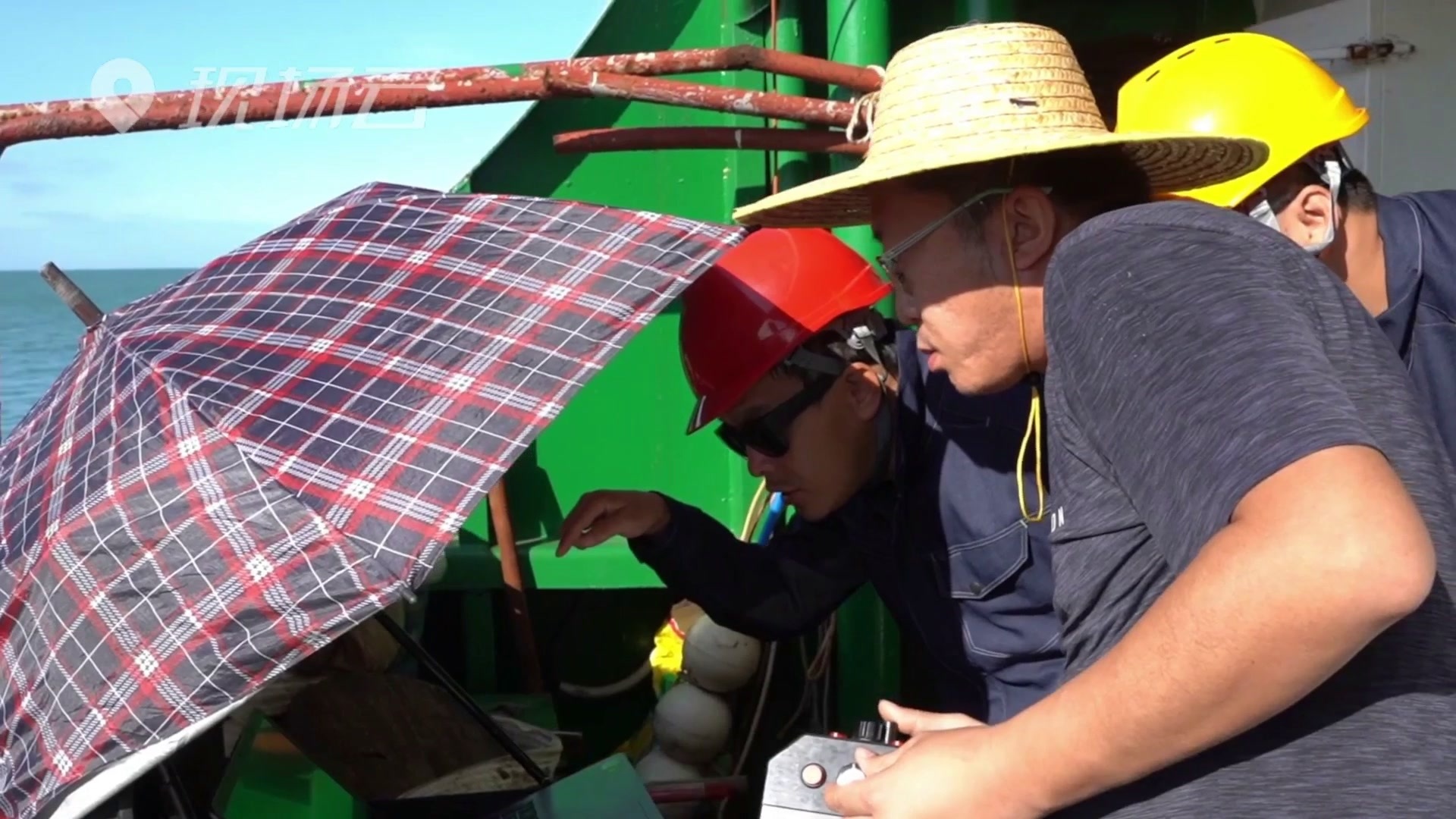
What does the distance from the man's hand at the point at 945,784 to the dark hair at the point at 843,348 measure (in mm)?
1164

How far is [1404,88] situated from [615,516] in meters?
2.36

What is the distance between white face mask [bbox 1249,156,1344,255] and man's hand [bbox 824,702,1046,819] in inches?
50.7

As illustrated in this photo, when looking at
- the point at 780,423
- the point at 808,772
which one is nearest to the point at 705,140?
the point at 780,423

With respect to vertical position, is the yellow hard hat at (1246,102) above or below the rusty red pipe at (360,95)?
below

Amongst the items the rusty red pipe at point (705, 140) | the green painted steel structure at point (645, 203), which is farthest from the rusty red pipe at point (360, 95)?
the green painted steel structure at point (645, 203)

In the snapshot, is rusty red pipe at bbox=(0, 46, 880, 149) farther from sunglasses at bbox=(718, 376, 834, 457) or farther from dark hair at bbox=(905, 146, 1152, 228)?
dark hair at bbox=(905, 146, 1152, 228)

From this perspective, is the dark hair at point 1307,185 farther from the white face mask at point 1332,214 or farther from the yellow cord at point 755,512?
the yellow cord at point 755,512

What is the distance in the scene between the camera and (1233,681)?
1.05m

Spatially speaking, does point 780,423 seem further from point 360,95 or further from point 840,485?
point 360,95

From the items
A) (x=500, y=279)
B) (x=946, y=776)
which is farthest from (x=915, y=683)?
(x=946, y=776)

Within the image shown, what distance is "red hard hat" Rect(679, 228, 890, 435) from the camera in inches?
97.0

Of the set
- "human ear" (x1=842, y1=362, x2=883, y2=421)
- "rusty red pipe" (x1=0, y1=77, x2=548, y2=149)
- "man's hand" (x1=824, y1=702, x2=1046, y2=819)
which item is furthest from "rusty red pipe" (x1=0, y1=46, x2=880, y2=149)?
"man's hand" (x1=824, y1=702, x2=1046, y2=819)

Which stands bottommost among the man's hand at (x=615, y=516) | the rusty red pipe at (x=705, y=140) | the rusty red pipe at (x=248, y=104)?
the man's hand at (x=615, y=516)

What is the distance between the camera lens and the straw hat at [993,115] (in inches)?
64.1
